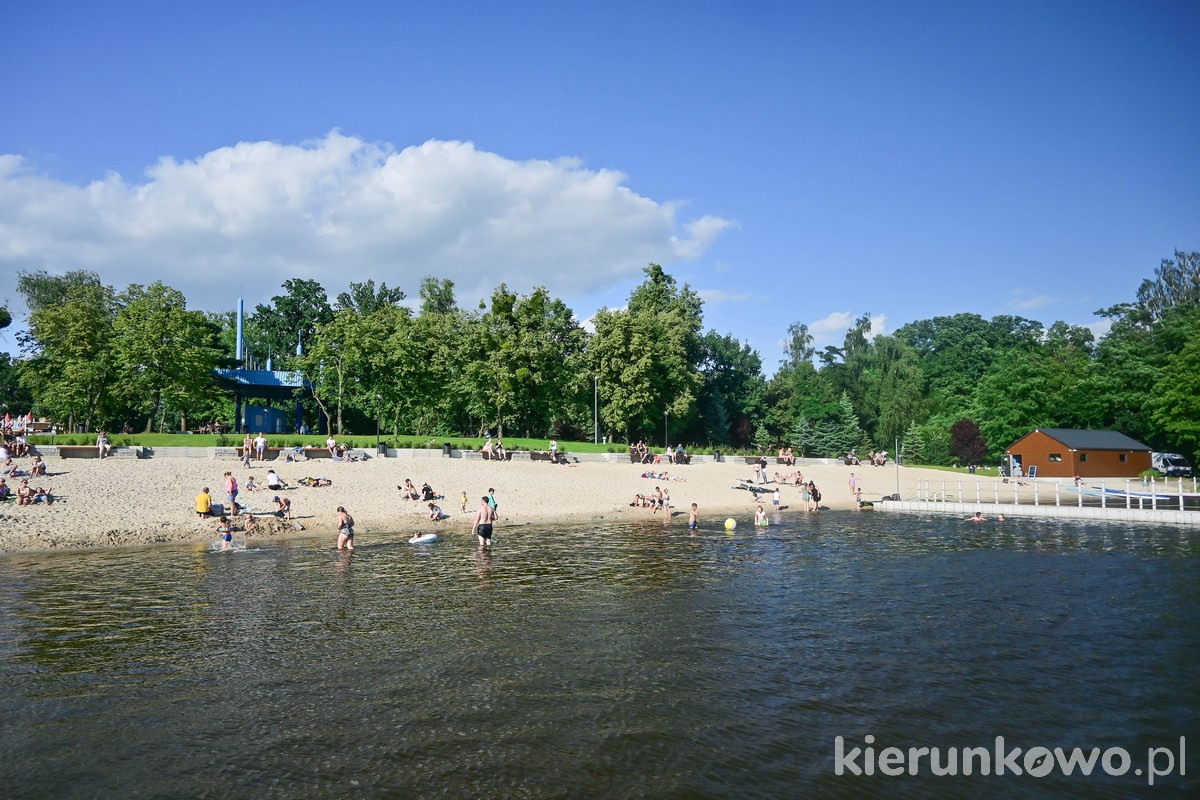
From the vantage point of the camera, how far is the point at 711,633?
49.1 feet

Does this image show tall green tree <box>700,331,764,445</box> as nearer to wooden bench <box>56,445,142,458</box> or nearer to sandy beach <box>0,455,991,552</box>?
sandy beach <box>0,455,991,552</box>

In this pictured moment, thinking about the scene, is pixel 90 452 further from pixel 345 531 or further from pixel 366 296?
pixel 366 296

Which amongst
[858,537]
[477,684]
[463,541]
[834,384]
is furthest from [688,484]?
[834,384]

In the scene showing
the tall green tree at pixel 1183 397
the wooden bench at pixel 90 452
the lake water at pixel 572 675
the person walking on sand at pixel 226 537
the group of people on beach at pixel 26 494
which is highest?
the tall green tree at pixel 1183 397

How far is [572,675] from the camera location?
12227 mm

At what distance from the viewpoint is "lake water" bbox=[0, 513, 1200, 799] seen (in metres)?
8.81

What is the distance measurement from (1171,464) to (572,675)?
70.7 meters

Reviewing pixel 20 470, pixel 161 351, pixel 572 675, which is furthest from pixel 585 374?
pixel 572 675

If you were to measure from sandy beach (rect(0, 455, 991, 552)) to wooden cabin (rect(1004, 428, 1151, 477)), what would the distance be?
1822 centimetres

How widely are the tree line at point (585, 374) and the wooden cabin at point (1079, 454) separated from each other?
11.6ft

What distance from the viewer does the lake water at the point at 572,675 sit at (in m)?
8.81

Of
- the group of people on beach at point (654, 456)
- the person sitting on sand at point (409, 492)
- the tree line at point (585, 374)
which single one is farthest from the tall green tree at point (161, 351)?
the group of people on beach at point (654, 456)

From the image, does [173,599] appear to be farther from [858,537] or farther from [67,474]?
[858,537]

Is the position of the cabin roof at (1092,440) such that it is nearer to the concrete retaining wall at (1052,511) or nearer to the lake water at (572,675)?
the concrete retaining wall at (1052,511)
